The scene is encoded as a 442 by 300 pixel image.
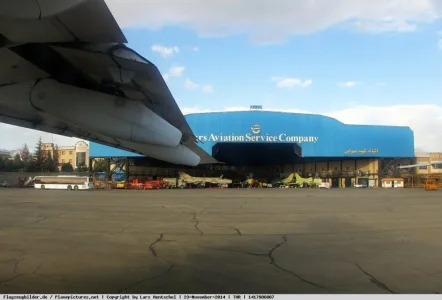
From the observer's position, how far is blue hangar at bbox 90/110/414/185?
37000mm

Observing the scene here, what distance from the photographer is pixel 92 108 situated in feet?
12.4

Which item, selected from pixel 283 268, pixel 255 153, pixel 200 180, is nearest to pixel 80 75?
pixel 283 268

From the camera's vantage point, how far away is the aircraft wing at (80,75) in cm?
249

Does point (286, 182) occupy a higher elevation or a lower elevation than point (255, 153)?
lower

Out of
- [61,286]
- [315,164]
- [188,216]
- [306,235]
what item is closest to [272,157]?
[315,164]

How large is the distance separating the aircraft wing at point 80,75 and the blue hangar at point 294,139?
2988cm

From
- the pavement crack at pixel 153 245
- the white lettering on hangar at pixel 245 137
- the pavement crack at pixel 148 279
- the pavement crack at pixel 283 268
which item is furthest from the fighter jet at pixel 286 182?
the pavement crack at pixel 148 279

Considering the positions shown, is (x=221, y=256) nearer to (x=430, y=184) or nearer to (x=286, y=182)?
(x=430, y=184)

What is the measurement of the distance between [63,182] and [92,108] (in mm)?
39451

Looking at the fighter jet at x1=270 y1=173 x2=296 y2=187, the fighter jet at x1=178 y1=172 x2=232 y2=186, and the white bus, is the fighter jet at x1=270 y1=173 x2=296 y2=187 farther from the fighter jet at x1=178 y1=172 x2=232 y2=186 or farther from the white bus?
the white bus

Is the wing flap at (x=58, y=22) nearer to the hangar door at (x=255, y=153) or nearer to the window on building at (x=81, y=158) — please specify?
the hangar door at (x=255, y=153)

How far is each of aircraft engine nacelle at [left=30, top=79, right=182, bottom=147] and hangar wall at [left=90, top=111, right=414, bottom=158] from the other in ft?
98.6

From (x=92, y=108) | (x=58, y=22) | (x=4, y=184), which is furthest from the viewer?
(x=4, y=184)

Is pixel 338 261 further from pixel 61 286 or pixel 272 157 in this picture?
pixel 272 157
